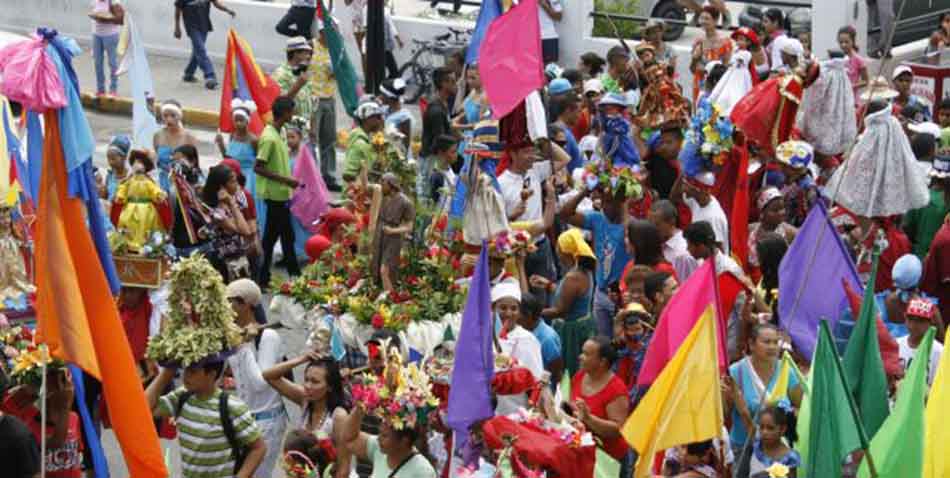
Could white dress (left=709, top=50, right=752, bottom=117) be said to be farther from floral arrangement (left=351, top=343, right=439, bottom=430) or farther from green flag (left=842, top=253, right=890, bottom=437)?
floral arrangement (left=351, top=343, right=439, bottom=430)

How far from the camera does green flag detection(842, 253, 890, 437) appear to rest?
9.85 m

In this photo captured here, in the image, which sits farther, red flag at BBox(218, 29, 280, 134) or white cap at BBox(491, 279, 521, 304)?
red flag at BBox(218, 29, 280, 134)

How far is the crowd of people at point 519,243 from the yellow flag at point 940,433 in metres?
0.75

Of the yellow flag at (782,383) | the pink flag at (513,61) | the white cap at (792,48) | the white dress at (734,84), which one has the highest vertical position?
the pink flag at (513,61)

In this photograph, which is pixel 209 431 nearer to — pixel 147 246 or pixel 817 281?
pixel 817 281

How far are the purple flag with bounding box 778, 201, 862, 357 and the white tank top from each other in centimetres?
1217

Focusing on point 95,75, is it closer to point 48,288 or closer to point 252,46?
point 252,46

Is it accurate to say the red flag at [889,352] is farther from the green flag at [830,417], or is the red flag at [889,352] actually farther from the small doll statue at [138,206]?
the small doll statue at [138,206]

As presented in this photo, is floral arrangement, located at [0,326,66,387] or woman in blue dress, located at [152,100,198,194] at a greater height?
woman in blue dress, located at [152,100,198,194]

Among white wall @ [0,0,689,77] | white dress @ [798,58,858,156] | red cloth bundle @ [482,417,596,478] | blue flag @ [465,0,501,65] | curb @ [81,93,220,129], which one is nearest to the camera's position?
red cloth bundle @ [482,417,596,478]

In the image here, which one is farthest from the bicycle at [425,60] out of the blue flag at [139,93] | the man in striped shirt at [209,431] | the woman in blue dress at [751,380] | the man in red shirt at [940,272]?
the man in striped shirt at [209,431]

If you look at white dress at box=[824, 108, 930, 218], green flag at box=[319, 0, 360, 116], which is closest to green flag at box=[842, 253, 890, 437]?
white dress at box=[824, 108, 930, 218]

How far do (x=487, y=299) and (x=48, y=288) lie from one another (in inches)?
83.8

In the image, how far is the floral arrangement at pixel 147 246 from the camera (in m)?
13.5
